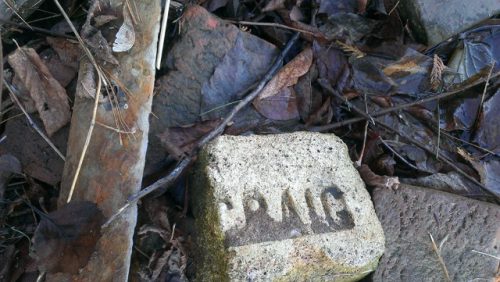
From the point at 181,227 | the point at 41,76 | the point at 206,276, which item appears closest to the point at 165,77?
the point at 41,76

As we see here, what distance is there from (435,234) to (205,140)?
1044mm

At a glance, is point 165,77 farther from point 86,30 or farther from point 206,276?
point 206,276

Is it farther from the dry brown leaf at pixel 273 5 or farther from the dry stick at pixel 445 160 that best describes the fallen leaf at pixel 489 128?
the dry brown leaf at pixel 273 5

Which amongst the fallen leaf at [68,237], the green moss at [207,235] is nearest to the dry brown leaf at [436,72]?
the green moss at [207,235]

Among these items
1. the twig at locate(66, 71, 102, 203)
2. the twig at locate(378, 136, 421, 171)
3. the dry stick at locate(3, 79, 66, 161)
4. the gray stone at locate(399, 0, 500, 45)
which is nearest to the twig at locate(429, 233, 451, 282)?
the twig at locate(378, 136, 421, 171)

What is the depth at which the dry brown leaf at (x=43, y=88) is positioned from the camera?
2117 millimetres

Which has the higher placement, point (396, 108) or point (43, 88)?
point (43, 88)

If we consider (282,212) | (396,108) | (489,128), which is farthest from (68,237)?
(489,128)

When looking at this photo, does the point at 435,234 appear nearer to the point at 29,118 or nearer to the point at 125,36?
the point at 125,36

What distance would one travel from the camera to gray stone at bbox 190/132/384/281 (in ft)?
5.97

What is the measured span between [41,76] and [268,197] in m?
1.07

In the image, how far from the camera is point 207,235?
188 cm

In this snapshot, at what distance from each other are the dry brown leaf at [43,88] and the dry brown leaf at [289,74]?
32.9 inches

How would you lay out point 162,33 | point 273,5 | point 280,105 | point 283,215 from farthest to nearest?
point 273,5, point 280,105, point 162,33, point 283,215
